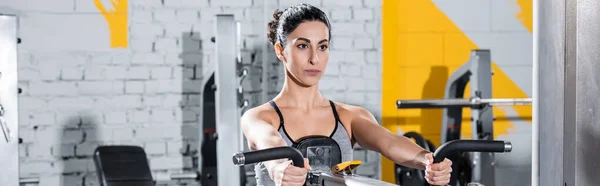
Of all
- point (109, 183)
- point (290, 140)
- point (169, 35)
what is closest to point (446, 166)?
point (290, 140)

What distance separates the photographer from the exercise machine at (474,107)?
14.7ft

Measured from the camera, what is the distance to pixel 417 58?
508 cm

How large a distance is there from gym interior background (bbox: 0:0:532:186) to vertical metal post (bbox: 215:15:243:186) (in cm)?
52

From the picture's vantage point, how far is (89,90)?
4.84 metres

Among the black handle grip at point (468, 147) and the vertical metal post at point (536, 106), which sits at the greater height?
the vertical metal post at point (536, 106)

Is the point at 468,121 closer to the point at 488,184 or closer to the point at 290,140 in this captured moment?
the point at 488,184

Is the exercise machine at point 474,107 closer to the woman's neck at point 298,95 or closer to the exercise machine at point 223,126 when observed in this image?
the exercise machine at point 223,126

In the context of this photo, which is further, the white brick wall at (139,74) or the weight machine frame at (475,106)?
the white brick wall at (139,74)

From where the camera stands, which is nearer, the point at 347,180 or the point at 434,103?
the point at 347,180

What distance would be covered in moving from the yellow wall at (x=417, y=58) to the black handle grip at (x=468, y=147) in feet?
10.9

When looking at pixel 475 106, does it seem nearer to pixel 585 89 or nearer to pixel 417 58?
pixel 417 58

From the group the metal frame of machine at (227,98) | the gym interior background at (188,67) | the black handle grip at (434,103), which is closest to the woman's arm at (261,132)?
the metal frame of machine at (227,98)

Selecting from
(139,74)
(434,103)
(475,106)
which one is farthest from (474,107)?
(139,74)

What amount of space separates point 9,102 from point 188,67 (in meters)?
1.14
